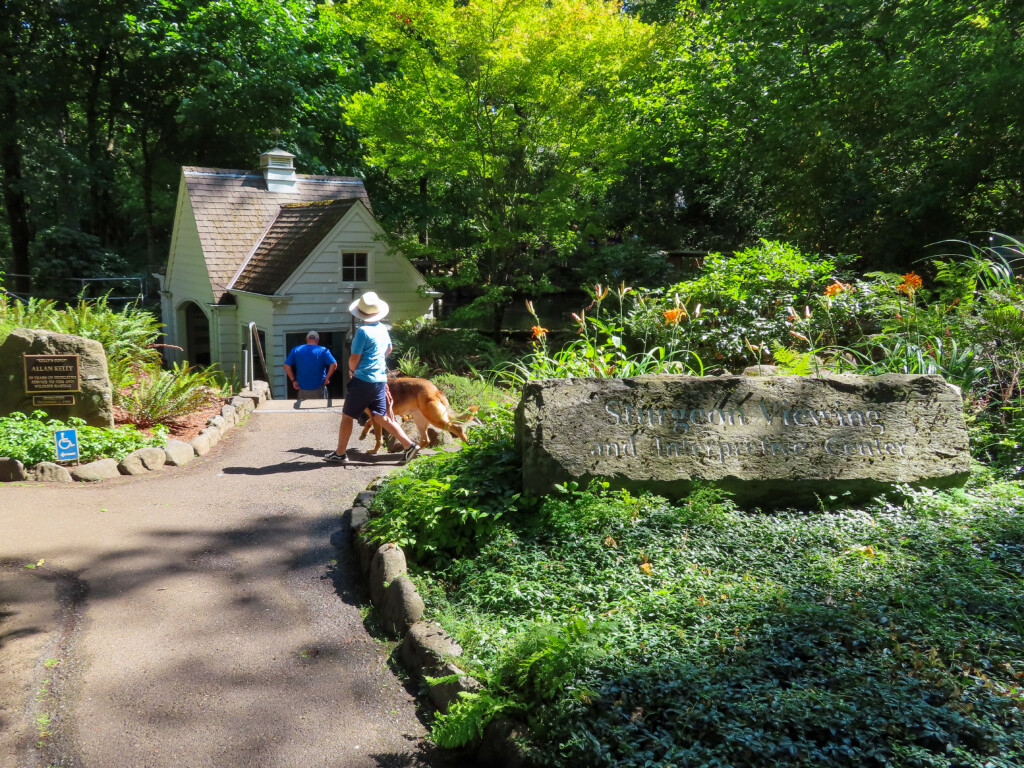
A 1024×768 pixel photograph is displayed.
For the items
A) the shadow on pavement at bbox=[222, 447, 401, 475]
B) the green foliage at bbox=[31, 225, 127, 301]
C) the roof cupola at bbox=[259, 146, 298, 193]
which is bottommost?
the shadow on pavement at bbox=[222, 447, 401, 475]

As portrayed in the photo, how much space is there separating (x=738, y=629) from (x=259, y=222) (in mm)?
20100

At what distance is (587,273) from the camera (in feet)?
59.2

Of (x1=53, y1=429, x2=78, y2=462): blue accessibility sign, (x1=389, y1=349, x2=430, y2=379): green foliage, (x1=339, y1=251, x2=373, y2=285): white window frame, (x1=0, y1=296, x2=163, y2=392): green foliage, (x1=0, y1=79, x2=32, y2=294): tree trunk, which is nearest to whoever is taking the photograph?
(x1=53, y1=429, x2=78, y2=462): blue accessibility sign

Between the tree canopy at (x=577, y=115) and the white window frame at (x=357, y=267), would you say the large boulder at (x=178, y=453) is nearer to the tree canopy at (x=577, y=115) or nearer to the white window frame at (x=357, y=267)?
the tree canopy at (x=577, y=115)

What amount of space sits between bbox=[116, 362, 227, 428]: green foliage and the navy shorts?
142 inches

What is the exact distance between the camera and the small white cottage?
60.1 feet

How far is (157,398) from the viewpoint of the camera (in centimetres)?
1045

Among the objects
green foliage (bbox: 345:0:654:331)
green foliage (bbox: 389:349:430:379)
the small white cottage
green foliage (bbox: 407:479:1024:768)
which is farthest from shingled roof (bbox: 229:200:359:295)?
green foliage (bbox: 407:479:1024:768)

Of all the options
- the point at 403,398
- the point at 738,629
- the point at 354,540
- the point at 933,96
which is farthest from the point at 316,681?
the point at 933,96

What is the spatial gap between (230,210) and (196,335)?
5792 millimetres

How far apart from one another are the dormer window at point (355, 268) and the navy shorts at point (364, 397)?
439 inches

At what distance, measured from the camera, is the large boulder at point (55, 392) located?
8.99m

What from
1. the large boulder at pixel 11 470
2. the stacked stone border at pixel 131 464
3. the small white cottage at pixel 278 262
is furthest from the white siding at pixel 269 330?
the large boulder at pixel 11 470

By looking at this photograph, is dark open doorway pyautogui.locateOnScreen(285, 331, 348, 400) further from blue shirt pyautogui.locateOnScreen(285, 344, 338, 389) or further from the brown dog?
the brown dog
